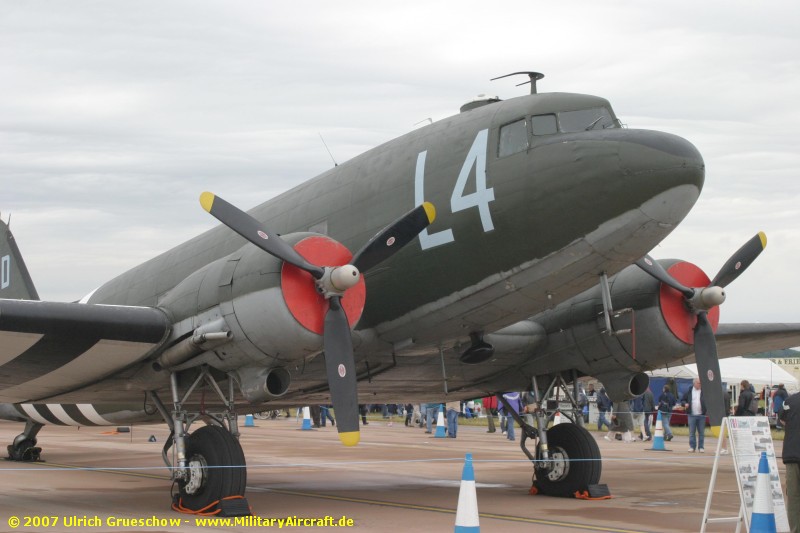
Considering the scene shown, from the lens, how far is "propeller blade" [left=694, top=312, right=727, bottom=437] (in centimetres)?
1370

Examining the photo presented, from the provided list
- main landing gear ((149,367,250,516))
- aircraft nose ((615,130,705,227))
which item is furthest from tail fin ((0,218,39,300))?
aircraft nose ((615,130,705,227))

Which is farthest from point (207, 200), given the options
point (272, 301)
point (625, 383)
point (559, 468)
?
point (625, 383)

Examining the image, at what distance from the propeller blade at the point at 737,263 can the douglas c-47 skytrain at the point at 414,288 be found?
24 millimetres

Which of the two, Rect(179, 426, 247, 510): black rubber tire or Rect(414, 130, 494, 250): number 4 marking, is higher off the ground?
Rect(414, 130, 494, 250): number 4 marking

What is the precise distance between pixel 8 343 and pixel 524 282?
245 inches

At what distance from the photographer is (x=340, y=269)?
1103cm

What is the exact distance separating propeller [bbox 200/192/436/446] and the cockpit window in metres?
1.92

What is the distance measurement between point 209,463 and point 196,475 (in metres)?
0.23

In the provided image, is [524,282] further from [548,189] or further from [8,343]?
[8,343]

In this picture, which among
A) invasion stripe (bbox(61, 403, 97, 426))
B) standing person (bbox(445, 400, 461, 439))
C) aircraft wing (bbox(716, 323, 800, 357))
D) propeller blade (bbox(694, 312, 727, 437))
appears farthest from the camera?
standing person (bbox(445, 400, 461, 439))

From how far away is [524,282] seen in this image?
11.6m

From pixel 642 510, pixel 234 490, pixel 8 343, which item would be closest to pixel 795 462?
pixel 642 510

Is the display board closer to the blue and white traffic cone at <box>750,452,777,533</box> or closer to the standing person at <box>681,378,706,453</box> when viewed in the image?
the blue and white traffic cone at <box>750,452,777,533</box>

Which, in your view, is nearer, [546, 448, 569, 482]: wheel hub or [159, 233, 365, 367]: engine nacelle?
[159, 233, 365, 367]: engine nacelle
